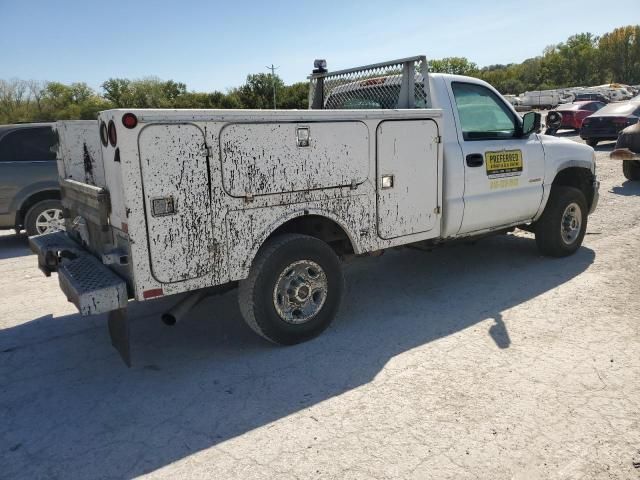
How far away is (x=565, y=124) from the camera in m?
21.2

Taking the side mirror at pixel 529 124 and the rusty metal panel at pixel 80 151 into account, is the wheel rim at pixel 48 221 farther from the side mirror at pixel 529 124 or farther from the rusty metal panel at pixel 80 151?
the side mirror at pixel 529 124

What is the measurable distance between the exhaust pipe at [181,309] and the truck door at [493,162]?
2.65 meters

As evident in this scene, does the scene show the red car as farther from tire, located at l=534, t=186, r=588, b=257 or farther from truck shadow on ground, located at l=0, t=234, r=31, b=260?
truck shadow on ground, located at l=0, t=234, r=31, b=260

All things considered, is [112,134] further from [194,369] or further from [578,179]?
[578,179]

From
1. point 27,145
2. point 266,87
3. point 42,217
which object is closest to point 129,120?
point 42,217

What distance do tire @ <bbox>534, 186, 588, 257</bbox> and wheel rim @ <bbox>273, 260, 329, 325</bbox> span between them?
10.6 ft

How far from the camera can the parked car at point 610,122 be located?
52.0 feet

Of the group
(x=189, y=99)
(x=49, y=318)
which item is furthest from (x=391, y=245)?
(x=189, y=99)

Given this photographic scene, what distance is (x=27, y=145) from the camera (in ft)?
25.1

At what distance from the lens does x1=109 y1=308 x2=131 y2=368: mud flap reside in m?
3.60

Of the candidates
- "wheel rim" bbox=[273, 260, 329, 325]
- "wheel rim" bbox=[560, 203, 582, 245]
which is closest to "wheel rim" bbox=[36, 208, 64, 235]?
"wheel rim" bbox=[273, 260, 329, 325]

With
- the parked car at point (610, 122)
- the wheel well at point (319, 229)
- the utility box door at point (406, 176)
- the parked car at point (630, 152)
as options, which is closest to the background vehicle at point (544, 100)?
the parked car at point (610, 122)

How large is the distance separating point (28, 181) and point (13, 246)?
4.11 feet

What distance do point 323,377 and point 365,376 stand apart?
0.96ft
